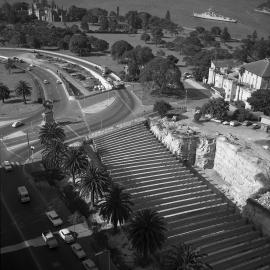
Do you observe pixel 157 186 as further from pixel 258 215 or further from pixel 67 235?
pixel 67 235

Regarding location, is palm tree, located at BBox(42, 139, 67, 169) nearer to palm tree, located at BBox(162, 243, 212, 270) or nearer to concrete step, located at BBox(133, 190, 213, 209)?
concrete step, located at BBox(133, 190, 213, 209)

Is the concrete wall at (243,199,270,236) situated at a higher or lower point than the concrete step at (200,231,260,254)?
higher

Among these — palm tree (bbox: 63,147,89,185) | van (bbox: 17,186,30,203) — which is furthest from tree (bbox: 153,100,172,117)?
van (bbox: 17,186,30,203)

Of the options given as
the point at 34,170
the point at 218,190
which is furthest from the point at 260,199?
the point at 34,170

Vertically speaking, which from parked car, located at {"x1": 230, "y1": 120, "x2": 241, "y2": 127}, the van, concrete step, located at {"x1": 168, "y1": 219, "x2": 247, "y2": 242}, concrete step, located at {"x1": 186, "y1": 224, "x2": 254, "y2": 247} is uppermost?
parked car, located at {"x1": 230, "y1": 120, "x2": 241, "y2": 127}

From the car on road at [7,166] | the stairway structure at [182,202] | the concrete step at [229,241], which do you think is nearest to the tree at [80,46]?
the stairway structure at [182,202]

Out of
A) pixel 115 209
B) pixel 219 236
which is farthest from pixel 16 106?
pixel 219 236

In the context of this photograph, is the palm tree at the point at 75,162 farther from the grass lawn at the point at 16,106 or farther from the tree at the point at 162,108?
the grass lawn at the point at 16,106

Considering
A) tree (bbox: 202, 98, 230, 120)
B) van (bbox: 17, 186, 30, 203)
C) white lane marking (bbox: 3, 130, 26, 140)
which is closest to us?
van (bbox: 17, 186, 30, 203)
